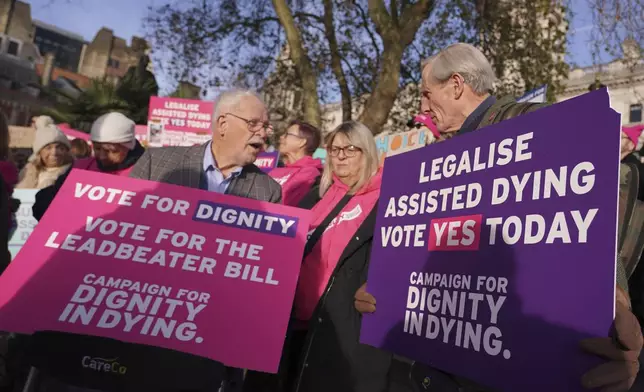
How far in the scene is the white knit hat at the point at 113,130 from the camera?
3.67 meters

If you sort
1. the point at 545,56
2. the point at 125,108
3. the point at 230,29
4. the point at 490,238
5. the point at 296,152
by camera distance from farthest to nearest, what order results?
the point at 125,108 < the point at 230,29 < the point at 545,56 < the point at 296,152 < the point at 490,238

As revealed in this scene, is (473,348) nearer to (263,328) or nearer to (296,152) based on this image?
(263,328)

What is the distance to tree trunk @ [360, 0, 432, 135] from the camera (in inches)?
316

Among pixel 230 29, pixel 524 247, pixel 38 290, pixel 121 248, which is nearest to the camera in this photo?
pixel 524 247

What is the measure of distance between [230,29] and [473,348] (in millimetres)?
12092

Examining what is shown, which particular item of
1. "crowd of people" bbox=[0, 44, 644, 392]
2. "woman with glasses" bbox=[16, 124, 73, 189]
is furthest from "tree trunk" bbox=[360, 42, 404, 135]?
"crowd of people" bbox=[0, 44, 644, 392]

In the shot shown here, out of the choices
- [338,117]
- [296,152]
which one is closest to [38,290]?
[296,152]

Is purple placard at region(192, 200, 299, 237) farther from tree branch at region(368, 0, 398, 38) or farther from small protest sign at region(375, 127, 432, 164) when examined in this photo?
tree branch at region(368, 0, 398, 38)

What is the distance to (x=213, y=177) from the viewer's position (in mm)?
2623

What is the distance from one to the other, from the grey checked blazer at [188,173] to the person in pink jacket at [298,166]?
2.54ft

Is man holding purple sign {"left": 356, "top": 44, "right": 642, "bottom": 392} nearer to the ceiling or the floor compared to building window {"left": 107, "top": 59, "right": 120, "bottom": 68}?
nearer to the floor

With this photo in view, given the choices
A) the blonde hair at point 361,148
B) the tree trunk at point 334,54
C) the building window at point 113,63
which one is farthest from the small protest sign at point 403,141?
the building window at point 113,63

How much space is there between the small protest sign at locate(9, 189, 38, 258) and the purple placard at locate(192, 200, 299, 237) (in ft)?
11.2

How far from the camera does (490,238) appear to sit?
1.32 metres
